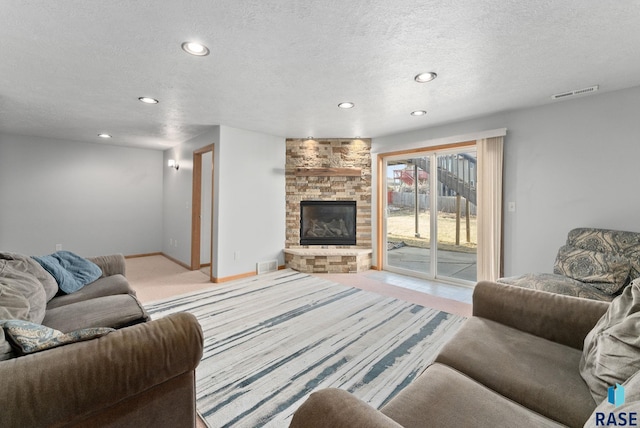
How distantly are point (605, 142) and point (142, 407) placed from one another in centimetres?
415

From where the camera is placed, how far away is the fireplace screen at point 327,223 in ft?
15.8

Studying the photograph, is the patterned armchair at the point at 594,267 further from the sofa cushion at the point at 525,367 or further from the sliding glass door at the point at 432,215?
the sliding glass door at the point at 432,215

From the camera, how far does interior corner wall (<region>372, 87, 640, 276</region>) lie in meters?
2.60

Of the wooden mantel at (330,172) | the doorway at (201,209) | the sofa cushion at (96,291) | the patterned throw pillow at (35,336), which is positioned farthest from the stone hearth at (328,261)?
the patterned throw pillow at (35,336)

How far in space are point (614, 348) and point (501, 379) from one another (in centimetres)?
40

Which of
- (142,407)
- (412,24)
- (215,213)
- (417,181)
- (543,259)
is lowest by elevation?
(142,407)

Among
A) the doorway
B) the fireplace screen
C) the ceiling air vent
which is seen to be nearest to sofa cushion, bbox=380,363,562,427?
the ceiling air vent

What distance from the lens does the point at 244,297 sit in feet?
10.8

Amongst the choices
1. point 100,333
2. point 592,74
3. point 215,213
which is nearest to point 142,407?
point 100,333

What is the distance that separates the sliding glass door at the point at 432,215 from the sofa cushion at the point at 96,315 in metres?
3.76

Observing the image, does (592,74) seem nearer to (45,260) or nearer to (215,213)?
(215,213)

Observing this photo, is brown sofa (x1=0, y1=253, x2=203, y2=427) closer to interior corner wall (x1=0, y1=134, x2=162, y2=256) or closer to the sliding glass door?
the sliding glass door

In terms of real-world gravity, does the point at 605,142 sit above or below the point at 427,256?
above

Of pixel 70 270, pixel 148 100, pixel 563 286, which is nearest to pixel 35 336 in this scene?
pixel 70 270
